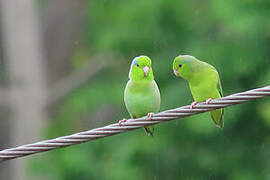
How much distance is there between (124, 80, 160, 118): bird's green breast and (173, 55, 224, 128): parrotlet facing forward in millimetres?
224

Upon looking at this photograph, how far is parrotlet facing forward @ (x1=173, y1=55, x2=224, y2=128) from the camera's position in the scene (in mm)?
5680

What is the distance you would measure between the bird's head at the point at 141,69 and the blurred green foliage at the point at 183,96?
340 centimetres

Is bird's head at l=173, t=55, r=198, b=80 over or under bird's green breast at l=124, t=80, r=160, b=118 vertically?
over

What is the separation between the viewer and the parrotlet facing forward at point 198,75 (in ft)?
18.6

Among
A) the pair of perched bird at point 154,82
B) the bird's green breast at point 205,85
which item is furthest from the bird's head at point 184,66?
the bird's green breast at point 205,85

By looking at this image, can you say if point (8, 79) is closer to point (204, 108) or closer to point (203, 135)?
point (203, 135)

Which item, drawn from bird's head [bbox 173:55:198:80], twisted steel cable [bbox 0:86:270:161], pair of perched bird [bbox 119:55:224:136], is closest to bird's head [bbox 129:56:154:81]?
pair of perched bird [bbox 119:55:224:136]

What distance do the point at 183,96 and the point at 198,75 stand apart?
4.32 meters

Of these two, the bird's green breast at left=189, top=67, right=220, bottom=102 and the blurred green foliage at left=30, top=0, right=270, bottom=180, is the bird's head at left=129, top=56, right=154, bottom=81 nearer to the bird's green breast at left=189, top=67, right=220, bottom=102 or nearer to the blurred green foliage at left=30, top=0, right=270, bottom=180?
the bird's green breast at left=189, top=67, right=220, bottom=102

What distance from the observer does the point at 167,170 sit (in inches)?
428

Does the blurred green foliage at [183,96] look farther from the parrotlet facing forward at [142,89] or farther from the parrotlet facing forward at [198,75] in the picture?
the parrotlet facing forward at [142,89]

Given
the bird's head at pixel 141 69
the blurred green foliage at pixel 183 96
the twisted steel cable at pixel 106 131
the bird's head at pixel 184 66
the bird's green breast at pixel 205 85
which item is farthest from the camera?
the blurred green foliage at pixel 183 96

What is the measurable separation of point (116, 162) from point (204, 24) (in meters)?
2.48

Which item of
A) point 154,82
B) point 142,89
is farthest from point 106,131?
point 154,82
